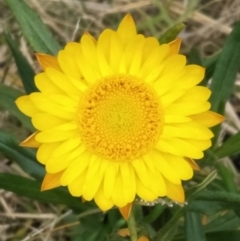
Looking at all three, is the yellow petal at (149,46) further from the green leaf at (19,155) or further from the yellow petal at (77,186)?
the green leaf at (19,155)

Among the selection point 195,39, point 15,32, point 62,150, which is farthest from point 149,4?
point 62,150

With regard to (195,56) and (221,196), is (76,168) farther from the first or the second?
(195,56)

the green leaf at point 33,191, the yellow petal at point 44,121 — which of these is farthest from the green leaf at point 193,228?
the yellow petal at point 44,121

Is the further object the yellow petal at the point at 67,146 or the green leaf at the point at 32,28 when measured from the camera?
the green leaf at the point at 32,28

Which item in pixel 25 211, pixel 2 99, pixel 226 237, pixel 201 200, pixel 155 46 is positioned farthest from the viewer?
pixel 25 211

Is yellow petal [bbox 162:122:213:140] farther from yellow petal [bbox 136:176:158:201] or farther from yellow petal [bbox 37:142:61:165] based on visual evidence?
yellow petal [bbox 37:142:61:165]

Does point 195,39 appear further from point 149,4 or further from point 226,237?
point 226,237
